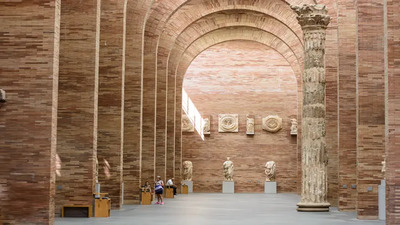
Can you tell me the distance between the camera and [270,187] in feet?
144

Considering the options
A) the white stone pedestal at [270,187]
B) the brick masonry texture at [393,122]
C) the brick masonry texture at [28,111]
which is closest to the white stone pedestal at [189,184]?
the white stone pedestal at [270,187]

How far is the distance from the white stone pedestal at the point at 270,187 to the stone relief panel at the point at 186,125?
5329mm

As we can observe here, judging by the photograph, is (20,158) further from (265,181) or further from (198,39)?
(265,181)

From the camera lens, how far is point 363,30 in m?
21.4

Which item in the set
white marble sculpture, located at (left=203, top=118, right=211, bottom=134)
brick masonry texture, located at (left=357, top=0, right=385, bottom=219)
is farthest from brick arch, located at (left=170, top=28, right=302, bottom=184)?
brick masonry texture, located at (left=357, top=0, right=385, bottom=219)

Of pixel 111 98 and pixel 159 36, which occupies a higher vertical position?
pixel 159 36

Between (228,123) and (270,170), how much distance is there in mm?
3791

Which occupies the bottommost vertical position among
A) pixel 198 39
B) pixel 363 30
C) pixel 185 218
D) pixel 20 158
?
pixel 185 218

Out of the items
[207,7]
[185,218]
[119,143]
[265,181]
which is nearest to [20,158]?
[185,218]

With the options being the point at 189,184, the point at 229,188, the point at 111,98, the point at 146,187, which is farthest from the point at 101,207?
the point at 229,188

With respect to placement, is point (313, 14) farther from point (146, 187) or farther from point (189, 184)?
point (189, 184)

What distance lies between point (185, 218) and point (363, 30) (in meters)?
7.17

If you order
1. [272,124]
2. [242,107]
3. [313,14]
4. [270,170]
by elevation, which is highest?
[313,14]

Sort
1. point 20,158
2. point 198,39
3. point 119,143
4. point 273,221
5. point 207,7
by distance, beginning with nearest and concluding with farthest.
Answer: point 20,158
point 273,221
point 119,143
point 207,7
point 198,39
